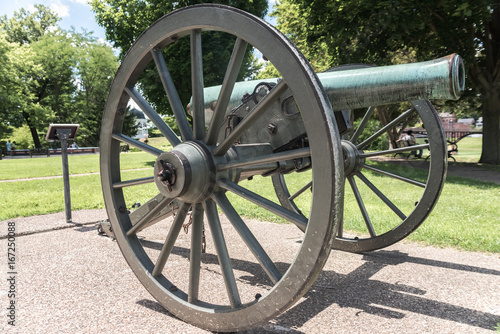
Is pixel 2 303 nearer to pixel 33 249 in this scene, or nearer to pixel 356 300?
pixel 33 249

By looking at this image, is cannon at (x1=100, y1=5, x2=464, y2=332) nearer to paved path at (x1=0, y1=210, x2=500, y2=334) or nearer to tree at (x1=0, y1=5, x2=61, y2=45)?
paved path at (x1=0, y1=210, x2=500, y2=334)

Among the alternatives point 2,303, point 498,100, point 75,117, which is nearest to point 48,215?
point 2,303

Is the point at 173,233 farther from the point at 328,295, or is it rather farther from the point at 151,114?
the point at 328,295

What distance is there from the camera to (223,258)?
2.49m

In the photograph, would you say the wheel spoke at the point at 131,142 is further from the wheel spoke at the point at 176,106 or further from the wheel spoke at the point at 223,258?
the wheel spoke at the point at 223,258

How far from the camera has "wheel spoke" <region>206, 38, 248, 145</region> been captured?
94.8 inches

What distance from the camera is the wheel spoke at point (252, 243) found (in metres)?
2.25

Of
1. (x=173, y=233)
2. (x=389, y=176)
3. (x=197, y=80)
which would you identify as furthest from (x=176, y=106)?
(x=389, y=176)

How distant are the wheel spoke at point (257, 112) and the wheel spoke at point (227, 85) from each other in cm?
13

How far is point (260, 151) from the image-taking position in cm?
309

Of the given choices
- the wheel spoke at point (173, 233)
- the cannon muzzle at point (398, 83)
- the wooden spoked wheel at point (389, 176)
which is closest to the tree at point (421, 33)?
the wooden spoked wheel at point (389, 176)

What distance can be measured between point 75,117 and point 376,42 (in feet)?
116

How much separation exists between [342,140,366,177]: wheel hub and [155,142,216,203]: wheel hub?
6.43 ft

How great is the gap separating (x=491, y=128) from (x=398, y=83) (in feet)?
46.7
